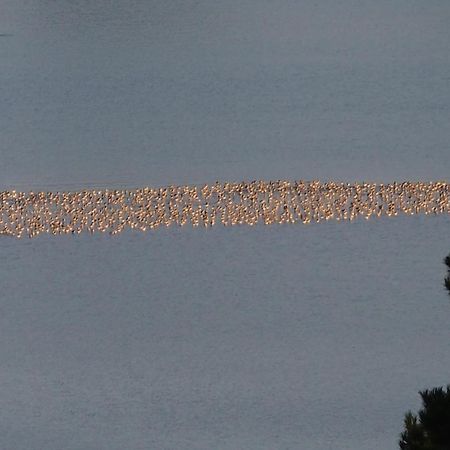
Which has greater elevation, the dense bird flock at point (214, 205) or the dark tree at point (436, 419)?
the dense bird flock at point (214, 205)

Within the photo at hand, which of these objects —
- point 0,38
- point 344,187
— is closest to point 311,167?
point 344,187

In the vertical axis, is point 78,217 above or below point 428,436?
A: above

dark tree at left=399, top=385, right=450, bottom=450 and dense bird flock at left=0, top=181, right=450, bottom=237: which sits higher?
dense bird flock at left=0, top=181, right=450, bottom=237

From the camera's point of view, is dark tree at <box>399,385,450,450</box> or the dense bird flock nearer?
dark tree at <box>399,385,450,450</box>

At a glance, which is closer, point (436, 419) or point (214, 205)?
point (436, 419)

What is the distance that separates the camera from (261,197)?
14352 millimetres

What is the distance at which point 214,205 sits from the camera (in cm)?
1432

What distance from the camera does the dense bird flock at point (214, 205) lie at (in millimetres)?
14117

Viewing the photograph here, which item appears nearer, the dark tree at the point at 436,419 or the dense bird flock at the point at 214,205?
the dark tree at the point at 436,419

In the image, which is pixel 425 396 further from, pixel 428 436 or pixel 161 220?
pixel 161 220

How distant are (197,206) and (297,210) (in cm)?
87

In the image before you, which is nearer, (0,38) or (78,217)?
(78,217)

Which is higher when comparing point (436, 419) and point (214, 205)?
point (214, 205)

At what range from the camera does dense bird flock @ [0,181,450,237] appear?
14.1 meters
